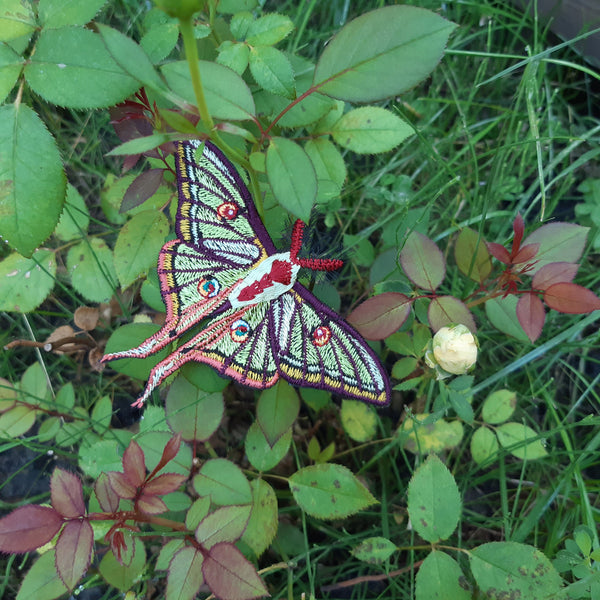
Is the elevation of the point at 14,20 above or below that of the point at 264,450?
above

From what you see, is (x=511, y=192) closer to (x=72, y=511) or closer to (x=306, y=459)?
(x=306, y=459)

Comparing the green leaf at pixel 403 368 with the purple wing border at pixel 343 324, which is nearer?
the purple wing border at pixel 343 324

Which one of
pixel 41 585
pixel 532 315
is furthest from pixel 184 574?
pixel 532 315

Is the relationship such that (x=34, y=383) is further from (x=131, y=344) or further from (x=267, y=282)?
(x=267, y=282)

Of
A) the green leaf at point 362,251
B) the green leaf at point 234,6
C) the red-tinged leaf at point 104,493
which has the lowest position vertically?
the red-tinged leaf at point 104,493

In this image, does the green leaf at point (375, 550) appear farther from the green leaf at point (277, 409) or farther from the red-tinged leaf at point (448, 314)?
the red-tinged leaf at point (448, 314)

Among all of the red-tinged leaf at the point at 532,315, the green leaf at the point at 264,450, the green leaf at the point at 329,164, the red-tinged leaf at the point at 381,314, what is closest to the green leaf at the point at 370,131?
the green leaf at the point at 329,164
